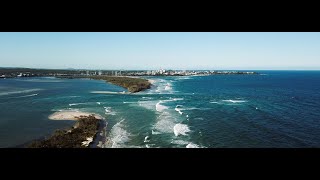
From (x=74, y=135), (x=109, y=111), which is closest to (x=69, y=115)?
(x=109, y=111)

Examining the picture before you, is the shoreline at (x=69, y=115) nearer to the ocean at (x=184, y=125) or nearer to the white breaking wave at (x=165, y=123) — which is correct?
the ocean at (x=184, y=125)

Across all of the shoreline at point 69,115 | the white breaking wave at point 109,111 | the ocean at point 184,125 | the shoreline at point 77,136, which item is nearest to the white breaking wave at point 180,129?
the ocean at point 184,125

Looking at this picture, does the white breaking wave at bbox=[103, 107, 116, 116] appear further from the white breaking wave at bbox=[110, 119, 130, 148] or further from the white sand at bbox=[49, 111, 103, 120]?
the white breaking wave at bbox=[110, 119, 130, 148]

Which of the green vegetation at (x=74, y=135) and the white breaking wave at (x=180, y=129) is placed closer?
the green vegetation at (x=74, y=135)

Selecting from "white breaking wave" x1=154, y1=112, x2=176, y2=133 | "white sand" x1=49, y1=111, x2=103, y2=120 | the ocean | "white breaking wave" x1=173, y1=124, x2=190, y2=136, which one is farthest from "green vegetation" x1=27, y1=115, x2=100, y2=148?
"white breaking wave" x1=173, y1=124, x2=190, y2=136
